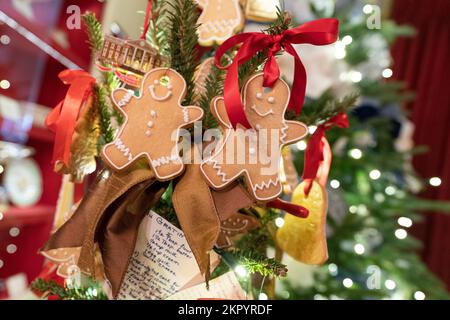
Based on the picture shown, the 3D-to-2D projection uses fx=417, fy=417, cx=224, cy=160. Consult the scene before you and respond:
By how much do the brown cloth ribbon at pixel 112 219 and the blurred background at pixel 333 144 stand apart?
0.22m

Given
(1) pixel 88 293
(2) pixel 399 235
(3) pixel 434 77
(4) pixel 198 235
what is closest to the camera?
(4) pixel 198 235

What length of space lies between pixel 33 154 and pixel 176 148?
2.91 ft

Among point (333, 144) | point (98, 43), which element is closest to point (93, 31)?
point (98, 43)

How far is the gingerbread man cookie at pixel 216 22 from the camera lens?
624 millimetres

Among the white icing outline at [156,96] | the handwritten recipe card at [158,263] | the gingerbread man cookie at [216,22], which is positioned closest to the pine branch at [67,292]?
the handwritten recipe card at [158,263]

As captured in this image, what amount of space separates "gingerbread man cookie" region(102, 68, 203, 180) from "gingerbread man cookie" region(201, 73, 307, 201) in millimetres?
35

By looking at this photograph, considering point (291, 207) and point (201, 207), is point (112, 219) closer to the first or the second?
point (201, 207)

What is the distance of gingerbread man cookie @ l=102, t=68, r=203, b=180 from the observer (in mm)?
432

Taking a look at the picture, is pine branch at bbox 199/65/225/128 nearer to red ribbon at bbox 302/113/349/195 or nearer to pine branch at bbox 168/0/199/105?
pine branch at bbox 168/0/199/105

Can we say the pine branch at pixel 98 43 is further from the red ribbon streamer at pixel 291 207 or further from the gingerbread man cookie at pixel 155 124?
the red ribbon streamer at pixel 291 207

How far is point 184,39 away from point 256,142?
14 cm

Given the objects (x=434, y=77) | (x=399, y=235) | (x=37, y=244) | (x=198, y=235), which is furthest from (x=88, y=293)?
(x=434, y=77)
